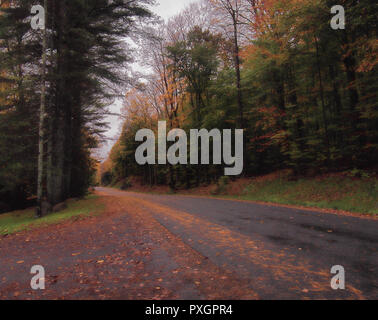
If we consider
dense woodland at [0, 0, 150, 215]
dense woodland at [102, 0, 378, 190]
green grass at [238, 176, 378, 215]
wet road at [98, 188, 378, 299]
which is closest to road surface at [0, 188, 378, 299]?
wet road at [98, 188, 378, 299]

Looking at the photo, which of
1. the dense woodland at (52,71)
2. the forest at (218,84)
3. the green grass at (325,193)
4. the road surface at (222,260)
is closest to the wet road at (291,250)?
the road surface at (222,260)

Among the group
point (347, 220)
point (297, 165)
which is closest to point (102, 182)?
point (297, 165)

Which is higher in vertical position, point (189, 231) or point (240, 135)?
point (240, 135)

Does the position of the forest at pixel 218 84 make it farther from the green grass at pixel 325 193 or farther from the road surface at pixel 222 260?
the road surface at pixel 222 260

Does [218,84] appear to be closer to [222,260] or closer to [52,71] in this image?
[52,71]

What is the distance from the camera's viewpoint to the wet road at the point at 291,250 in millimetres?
3252

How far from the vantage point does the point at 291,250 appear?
15.8 ft

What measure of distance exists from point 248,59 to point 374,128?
9298 millimetres

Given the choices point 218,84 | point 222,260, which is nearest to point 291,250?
point 222,260

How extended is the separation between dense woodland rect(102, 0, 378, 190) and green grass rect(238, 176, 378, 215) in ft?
5.16

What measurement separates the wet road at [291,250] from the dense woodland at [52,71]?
9.31m

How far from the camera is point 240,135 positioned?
19891 mm

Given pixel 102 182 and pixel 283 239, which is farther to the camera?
pixel 102 182
